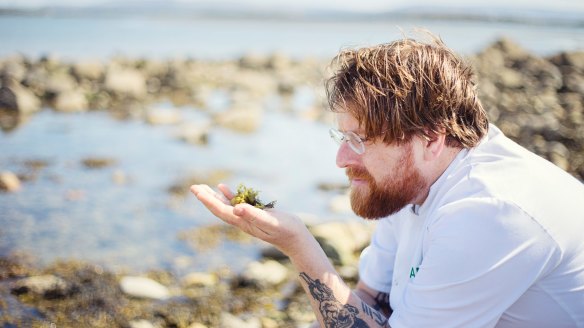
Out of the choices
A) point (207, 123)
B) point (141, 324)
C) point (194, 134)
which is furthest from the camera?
point (207, 123)

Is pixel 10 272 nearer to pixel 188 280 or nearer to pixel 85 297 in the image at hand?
pixel 85 297

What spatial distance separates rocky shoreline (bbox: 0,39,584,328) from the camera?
5.28 meters

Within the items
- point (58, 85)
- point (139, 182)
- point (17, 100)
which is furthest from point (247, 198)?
point (58, 85)

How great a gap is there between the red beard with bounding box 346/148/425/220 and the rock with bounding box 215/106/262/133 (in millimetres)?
10448

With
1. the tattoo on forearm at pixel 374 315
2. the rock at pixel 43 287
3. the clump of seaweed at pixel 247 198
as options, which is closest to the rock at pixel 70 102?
the rock at pixel 43 287

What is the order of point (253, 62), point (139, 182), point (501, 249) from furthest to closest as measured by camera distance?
point (253, 62), point (139, 182), point (501, 249)

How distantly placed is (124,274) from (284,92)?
1418 centimetres

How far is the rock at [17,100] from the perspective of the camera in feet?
47.2

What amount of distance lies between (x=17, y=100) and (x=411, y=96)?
14043 millimetres

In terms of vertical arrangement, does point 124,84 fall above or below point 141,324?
below

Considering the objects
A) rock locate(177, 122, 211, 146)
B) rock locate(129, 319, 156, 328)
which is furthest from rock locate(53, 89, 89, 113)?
rock locate(129, 319, 156, 328)

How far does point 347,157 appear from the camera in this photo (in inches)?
120

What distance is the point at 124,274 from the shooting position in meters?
6.01

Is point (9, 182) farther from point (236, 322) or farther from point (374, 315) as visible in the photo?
point (374, 315)
